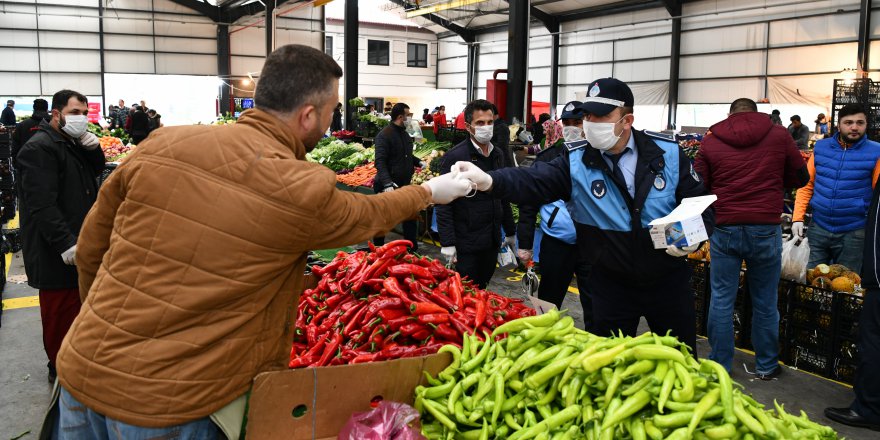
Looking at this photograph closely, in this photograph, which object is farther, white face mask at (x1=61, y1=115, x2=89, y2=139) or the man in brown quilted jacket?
white face mask at (x1=61, y1=115, x2=89, y2=139)

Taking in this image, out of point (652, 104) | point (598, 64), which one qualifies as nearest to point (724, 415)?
point (652, 104)

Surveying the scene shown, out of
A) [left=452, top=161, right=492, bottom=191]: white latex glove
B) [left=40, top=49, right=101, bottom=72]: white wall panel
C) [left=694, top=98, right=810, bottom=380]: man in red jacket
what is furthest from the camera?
[left=40, top=49, right=101, bottom=72]: white wall panel

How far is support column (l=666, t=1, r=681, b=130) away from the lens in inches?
1049

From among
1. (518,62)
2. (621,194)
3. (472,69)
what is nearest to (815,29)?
(518,62)

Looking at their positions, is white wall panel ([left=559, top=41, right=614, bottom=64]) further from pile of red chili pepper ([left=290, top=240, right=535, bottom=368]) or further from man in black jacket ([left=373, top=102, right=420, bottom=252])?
pile of red chili pepper ([left=290, top=240, right=535, bottom=368])

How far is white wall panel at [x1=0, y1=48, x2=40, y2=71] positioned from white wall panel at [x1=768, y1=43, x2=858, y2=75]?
30.3m

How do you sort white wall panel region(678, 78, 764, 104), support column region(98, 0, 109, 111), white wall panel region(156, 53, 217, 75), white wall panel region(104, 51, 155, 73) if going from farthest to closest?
white wall panel region(156, 53, 217, 75), white wall panel region(104, 51, 155, 73), support column region(98, 0, 109, 111), white wall panel region(678, 78, 764, 104)

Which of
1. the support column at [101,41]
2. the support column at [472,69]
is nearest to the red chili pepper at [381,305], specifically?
the support column at [101,41]

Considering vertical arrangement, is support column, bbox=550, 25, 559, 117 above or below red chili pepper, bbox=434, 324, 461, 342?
above

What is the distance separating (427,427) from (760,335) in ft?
12.2

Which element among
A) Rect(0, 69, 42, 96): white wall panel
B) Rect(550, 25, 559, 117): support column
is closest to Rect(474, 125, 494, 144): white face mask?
Rect(550, 25, 559, 117): support column

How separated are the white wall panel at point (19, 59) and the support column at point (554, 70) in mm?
23206

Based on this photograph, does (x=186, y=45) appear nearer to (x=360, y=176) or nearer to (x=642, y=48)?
(x=642, y=48)

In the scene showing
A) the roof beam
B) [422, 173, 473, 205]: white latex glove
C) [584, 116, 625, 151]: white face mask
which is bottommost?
[422, 173, 473, 205]: white latex glove
